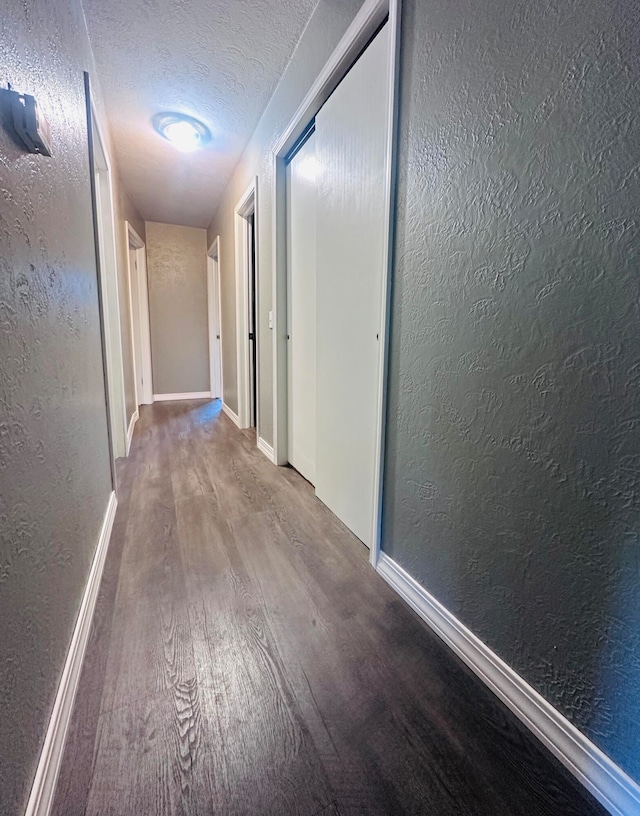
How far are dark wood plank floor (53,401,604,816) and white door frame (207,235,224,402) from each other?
3502mm

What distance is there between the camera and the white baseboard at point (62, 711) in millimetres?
705

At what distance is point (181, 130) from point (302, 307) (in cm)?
162

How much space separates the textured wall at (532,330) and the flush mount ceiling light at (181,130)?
1927 millimetres

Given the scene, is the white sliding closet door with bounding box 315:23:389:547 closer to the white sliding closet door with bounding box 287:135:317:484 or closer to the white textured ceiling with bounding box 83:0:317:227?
the white sliding closet door with bounding box 287:135:317:484

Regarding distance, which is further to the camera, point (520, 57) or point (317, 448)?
point (317, 448)

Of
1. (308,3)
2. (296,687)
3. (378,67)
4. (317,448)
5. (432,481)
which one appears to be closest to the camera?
(296,687)

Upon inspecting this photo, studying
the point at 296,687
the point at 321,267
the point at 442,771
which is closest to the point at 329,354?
the point at 321,267

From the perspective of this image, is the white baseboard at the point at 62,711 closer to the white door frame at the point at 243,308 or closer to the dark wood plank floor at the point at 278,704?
the dark wood plank floor at the point at 278,704

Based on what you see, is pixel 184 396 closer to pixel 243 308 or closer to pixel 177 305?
pixel 177 305

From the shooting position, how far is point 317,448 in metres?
2.12

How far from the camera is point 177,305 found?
16.4ft

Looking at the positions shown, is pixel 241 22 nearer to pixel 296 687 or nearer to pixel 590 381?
pixel 590 381

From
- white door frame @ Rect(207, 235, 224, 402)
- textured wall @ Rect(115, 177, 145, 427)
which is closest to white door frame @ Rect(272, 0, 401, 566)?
textured wall @ Rect(115, 177, 145, 427)

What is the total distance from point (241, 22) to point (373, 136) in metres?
1.01
